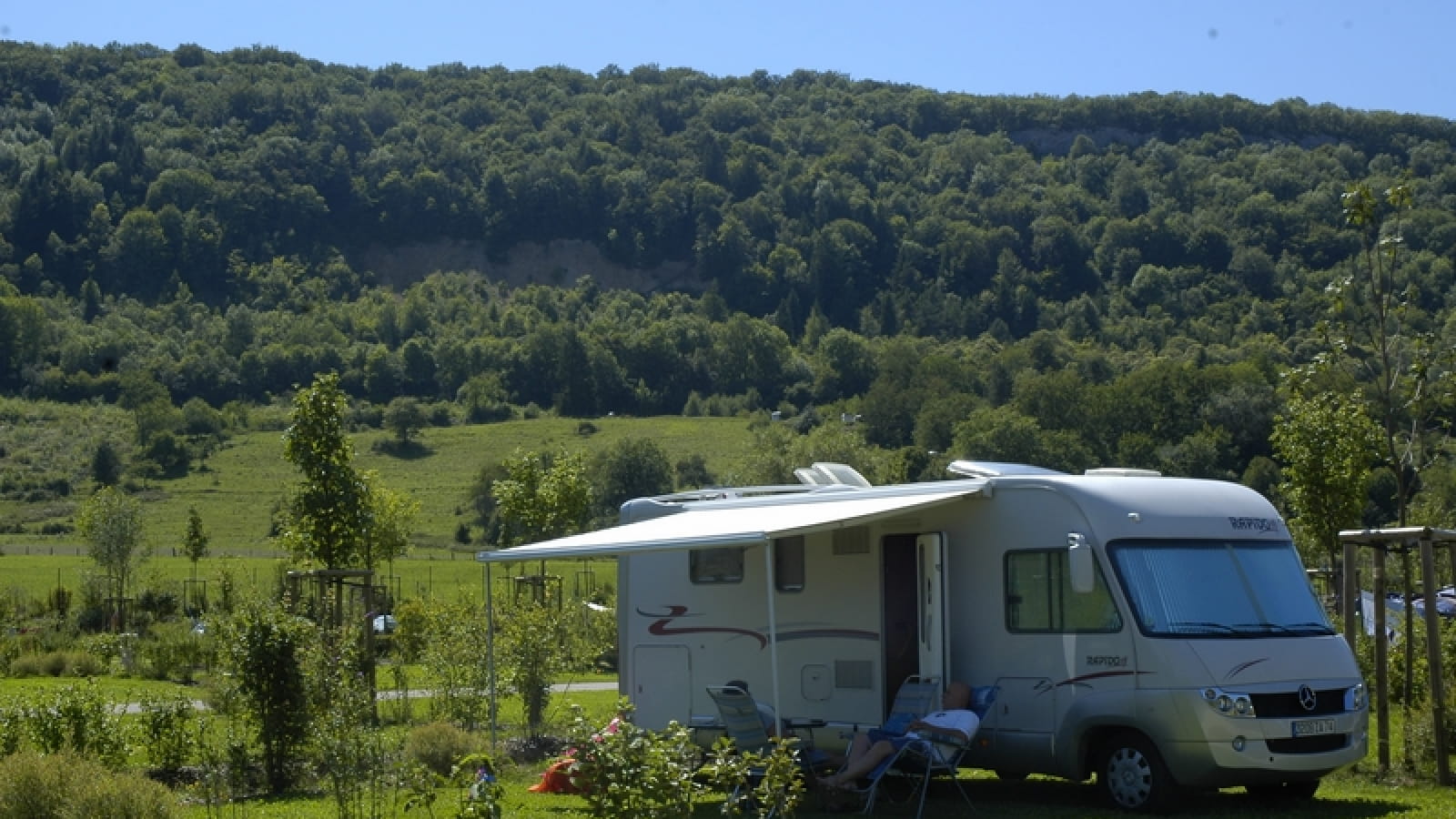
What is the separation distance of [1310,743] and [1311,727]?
0.15 m

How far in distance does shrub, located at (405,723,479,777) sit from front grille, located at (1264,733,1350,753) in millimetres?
6790

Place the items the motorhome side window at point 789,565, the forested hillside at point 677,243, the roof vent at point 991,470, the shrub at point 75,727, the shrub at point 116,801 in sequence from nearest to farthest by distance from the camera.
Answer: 1. the shrub at point 116,801
2. the shrub at point 75,727
3. the roof vent at point 991,470
4. the motorhome side window at point 789,565
5. the forested hillside at point 677,243

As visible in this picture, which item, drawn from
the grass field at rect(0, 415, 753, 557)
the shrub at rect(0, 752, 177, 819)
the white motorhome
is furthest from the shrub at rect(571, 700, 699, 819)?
the grass field at rect(0, 415, 753, 557)

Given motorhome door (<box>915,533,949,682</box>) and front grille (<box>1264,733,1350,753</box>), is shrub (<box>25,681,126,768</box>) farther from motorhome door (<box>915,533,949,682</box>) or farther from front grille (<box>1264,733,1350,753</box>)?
front grille (<box>1264,733,1350,753</box>)

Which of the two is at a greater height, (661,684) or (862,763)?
(661,684)

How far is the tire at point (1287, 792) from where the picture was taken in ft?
37.9

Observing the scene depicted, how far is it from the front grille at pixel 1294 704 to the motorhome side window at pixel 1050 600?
105 cm

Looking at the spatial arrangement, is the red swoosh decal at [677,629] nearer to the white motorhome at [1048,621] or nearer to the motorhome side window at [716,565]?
the white motorhome at [1048,621]

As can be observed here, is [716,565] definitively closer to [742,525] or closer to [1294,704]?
[742,525]

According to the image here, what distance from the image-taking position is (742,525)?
11.8 meters

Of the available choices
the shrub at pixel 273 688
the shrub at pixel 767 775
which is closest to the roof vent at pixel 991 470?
the shrub at pixel 767 775

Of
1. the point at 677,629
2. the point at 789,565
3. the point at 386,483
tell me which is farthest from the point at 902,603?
the point at 386,483

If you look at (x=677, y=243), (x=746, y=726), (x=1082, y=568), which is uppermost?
(x=677, y=243)

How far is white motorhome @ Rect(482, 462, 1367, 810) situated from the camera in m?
10.9
